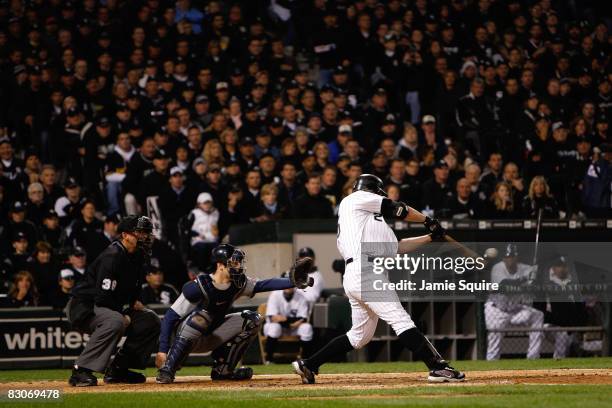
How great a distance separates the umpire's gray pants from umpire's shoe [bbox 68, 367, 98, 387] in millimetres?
71

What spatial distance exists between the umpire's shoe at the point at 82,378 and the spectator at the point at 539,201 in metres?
7.79

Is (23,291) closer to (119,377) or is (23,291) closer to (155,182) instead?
(155,182)

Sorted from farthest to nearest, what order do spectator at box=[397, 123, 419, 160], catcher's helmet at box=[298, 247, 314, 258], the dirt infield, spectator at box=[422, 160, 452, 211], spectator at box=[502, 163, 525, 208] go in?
spectator at box=[397, 123, 419, 160] < spectator at box=[502, 163, 525, 208] < spectator at box=[422, 160, 452, 211] < catcher's helmet at box=[298, 247, 314, 258] < the dirt infield

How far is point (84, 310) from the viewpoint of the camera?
1112 cm

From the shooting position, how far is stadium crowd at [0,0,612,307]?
16.6 m

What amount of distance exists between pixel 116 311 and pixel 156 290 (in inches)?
191

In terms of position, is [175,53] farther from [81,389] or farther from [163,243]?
[81,389]

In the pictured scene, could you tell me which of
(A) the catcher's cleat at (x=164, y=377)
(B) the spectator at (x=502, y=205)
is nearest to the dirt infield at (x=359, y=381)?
(A) the catcher's cleat at (x=164, y=377)

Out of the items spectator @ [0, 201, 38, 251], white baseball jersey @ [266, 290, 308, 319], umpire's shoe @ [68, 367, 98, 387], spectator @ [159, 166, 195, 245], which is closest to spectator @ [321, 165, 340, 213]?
white baseball jersey @ [266, 290, 308, 319]

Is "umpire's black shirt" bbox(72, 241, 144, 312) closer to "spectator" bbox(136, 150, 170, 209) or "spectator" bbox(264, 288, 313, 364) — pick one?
"spectator" bbox(264, 288, 313, 364)

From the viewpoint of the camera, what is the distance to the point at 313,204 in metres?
16.5

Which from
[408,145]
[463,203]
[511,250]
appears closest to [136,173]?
[408,145]

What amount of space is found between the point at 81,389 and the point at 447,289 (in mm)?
5804

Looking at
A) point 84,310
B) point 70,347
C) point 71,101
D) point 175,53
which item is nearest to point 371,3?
point 175,53
